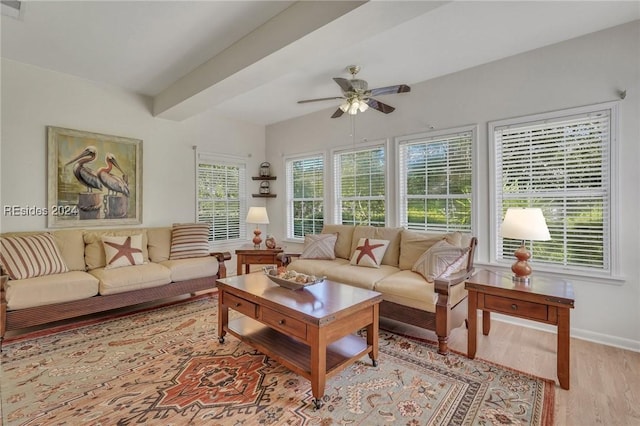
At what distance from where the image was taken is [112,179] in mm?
4059

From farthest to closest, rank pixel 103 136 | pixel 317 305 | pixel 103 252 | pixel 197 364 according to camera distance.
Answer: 1. pixel 103 136
2. pixel 103 252
3. pixel 197 364
4. pixel 317 305

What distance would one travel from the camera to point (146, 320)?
3.34 m

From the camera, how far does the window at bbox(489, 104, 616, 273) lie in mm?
2832

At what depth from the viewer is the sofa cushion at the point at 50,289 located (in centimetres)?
274

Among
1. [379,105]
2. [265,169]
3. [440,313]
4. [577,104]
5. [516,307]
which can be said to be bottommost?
[440,313]

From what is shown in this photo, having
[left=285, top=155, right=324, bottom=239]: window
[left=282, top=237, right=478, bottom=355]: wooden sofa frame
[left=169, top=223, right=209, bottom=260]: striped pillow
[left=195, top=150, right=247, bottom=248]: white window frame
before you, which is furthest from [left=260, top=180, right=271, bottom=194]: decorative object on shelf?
[left=282, top=237, right=478, bottom=355]: wooden sofa frame

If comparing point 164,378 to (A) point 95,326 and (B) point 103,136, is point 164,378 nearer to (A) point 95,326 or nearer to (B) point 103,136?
(A) point 95,326

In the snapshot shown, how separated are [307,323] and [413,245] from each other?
1.89 meters

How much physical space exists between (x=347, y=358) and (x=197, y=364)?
3.96 ft

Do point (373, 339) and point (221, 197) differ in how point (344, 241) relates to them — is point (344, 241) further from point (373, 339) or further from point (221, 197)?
point (221, 197)

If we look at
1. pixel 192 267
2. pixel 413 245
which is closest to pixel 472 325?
pixel 413 245

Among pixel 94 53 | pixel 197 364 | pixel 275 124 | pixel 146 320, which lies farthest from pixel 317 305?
pixel 275 124

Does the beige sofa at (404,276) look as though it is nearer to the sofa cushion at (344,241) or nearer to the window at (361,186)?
the sofa cushion at (344,241)

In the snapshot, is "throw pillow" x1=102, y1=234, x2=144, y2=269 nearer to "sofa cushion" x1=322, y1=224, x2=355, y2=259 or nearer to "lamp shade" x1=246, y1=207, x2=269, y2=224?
"lamp shade" x1=246, y1=207, x2=269, y2=224
